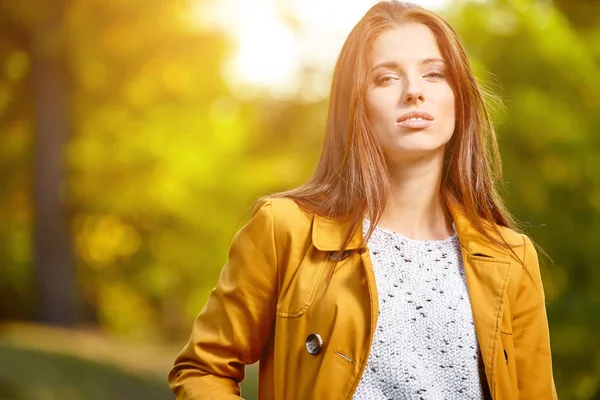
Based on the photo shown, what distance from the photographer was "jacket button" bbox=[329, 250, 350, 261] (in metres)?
2.57

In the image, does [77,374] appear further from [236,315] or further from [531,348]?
[531,348]

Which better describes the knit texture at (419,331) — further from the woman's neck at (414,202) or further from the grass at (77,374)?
the grass at (77,374)

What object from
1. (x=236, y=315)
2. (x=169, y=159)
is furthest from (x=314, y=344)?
(x=169, y=159)

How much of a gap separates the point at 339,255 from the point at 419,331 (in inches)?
11.9

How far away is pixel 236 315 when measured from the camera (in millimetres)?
2566

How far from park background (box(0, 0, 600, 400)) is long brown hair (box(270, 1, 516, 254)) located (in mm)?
310

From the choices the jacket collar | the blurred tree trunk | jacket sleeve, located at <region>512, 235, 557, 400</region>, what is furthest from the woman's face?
the blurred tree trunk

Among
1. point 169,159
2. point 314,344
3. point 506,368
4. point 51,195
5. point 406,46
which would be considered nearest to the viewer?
Answer: point 314,344

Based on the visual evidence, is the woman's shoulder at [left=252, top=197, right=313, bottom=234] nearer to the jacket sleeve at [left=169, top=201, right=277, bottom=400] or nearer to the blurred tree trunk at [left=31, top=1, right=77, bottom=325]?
the jacket sleeve at [left=169, top=201, right=277, bottom=400]

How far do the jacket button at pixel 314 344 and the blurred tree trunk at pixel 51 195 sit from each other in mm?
11853

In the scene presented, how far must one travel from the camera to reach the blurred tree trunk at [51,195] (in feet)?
45.3

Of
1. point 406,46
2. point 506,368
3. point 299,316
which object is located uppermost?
point 406,46

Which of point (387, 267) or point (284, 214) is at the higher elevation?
point (284, 214)

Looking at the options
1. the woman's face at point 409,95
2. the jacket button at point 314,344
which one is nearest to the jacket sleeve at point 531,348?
the woman's face at point 409,95
